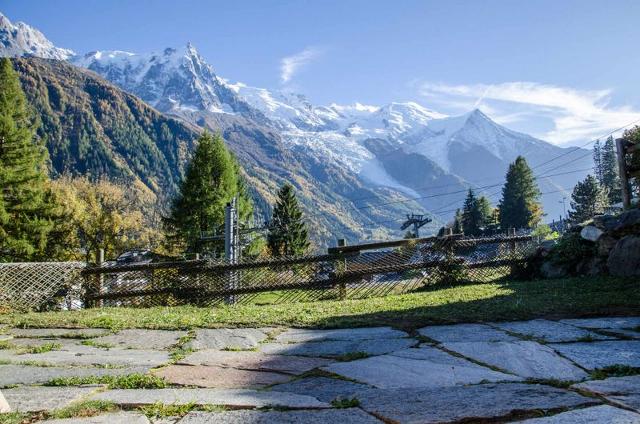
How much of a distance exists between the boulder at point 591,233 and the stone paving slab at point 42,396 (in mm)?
9932

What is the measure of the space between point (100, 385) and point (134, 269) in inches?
323

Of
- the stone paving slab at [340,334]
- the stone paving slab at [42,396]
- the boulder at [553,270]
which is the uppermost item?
the boulder at [553,270]

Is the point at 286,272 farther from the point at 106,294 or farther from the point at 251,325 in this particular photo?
the point at 251,325

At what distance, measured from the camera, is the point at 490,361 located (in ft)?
11.8

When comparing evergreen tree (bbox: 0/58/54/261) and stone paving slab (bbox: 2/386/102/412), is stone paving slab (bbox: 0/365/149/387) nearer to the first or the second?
stone paving slab (bbox: 2/386/102/412)

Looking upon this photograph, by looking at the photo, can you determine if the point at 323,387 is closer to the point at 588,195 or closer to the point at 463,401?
the point at 463,401

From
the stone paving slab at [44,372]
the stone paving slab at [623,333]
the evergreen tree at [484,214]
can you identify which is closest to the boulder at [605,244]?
the stone paving slab at [623,333]

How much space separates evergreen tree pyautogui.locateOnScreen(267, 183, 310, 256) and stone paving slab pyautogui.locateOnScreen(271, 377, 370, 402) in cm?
5598

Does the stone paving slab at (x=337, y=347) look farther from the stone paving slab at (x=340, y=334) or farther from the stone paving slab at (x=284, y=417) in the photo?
the stone paving slab at (x=284, y=417)

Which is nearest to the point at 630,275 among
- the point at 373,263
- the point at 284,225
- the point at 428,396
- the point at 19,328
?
the point at 373,263

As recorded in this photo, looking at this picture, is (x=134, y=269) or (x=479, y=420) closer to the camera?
(x=479, y=420)

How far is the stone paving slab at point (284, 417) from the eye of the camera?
2383mm

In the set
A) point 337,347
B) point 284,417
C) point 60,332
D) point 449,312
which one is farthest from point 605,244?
point 60,332

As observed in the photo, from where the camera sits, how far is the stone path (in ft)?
8.05
